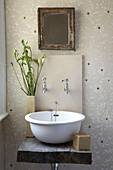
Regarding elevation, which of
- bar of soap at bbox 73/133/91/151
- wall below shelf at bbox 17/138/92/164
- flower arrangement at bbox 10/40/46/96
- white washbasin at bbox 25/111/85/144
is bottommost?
wall below shelf at bbox 17/138/92/164

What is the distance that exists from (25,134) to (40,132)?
0.54 metres

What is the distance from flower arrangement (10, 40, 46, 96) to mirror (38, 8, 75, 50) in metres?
0.14

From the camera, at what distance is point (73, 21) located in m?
1.82

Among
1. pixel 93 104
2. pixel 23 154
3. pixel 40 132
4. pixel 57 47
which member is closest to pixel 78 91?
pixel 93 104

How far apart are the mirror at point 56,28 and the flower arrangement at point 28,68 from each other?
5.7 inches

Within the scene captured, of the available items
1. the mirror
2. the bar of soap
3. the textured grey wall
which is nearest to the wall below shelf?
the bar of soap

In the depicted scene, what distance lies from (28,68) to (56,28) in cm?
48

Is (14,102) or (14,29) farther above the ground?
(14,29)

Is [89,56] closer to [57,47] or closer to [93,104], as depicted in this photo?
[57,47]

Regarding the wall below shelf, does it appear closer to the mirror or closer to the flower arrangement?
the flower arrangement

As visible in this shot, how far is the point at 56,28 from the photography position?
6.02ft

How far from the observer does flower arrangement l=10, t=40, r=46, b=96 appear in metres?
1.77

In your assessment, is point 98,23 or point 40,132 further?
point 98,23

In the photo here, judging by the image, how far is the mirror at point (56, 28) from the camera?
5.96 feet
